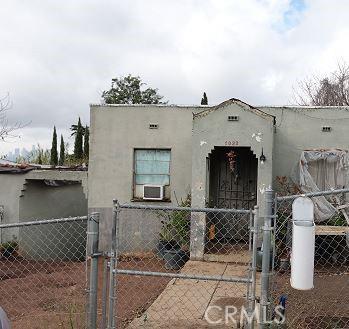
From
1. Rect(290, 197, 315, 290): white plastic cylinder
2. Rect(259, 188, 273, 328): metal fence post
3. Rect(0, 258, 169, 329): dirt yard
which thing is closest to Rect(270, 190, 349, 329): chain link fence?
Rect(259, 188, 273, 328): metal fence post

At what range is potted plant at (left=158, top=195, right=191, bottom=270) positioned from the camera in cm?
1133

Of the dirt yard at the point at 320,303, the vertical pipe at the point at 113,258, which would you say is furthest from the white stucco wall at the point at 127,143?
the vertical pipe at the point at 113,258

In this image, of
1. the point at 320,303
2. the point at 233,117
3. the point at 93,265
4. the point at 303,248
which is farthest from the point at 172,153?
the point at 303,248

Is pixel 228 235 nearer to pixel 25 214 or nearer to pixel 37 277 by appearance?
pixel 37 277

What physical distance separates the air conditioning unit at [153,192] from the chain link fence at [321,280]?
3134 millimetres

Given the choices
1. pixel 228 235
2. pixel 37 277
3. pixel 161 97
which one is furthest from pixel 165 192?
pixel 161 97

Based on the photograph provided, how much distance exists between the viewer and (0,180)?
13836mm

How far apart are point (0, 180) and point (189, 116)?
6.01 metres

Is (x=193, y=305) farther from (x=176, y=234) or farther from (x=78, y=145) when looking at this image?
(x=78, y=145)

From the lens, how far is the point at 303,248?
3957 millimetres

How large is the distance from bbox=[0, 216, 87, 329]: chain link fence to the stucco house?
1484 mm

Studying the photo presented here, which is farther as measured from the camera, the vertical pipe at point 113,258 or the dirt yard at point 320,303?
the dirt yard at point 320,303

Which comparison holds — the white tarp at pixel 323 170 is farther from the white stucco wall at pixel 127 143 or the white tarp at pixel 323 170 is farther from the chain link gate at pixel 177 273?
the white stucco wall at pixel 127 143

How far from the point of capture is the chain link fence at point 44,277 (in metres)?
6.47
